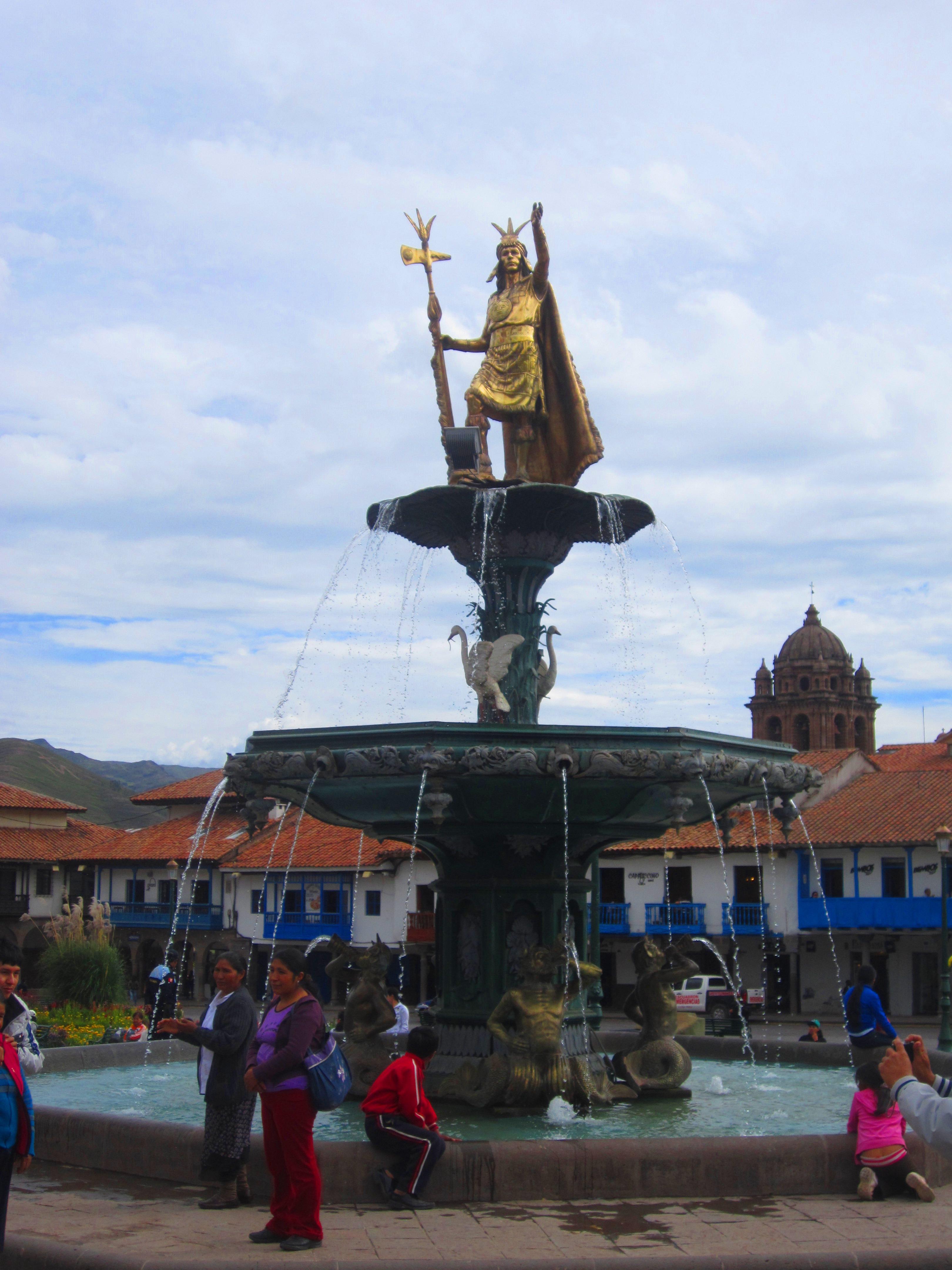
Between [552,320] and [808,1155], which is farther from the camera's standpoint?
[552,320]

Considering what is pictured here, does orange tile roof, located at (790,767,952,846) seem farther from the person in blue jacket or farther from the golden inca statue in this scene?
the person in blue jacket

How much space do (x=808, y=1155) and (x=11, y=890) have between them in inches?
2166

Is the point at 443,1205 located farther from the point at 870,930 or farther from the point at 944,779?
the point at 944,779

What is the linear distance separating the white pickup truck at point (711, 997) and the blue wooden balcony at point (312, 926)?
1337 centimetres

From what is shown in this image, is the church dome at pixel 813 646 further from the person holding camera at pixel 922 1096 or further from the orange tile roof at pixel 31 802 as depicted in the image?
the person holding camera at pixel 922 1096

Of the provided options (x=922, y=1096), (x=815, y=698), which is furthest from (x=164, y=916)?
(x=815, y=698)

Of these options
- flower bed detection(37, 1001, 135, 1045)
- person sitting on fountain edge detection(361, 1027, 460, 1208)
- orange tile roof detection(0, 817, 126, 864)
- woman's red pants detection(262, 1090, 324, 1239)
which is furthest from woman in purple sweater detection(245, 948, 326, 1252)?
orange tile roof detection(0, 817, 126, 864)

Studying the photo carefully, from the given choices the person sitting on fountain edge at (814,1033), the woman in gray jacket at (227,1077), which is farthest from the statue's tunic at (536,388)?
the person sitting on fountain edge at (814,1033)

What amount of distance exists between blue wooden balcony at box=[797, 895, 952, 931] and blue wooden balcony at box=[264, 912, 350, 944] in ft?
49.2

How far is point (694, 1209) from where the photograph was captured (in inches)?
293

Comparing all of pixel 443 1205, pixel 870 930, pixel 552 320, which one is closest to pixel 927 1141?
pixel 443 1205

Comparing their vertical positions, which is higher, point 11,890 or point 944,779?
point 944,779

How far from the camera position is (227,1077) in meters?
7.33

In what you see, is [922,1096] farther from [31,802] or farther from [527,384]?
[31,802]
